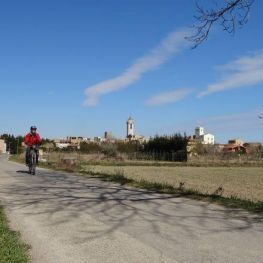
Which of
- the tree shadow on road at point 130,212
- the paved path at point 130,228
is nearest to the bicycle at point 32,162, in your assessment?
the tree shadow on road at point 130,212

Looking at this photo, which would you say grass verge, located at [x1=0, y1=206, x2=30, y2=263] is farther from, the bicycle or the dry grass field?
the bicycle

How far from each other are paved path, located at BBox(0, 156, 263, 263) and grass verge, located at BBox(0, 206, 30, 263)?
5.6 inches

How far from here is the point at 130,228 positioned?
859cm

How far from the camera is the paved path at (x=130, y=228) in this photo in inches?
268

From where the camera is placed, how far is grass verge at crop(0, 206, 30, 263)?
629cm

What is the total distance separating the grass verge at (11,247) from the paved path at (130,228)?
14 cm

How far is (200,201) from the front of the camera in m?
13.0

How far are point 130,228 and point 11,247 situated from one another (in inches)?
89.4

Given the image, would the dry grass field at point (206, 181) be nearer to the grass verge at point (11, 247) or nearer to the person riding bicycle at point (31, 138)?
the person riding bicycle at point (31, 138)

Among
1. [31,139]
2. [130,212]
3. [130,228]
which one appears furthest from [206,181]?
[130,228]

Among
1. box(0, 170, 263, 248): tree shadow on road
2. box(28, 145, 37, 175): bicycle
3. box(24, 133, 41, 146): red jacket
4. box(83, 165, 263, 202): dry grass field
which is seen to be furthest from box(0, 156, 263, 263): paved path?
box(24, 133, 41, 146): red jacket

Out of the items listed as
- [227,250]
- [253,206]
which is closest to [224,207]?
[253,206]

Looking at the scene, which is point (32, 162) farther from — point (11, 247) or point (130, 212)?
point (11, 247)

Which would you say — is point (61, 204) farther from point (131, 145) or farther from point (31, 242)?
point (131, 145)
